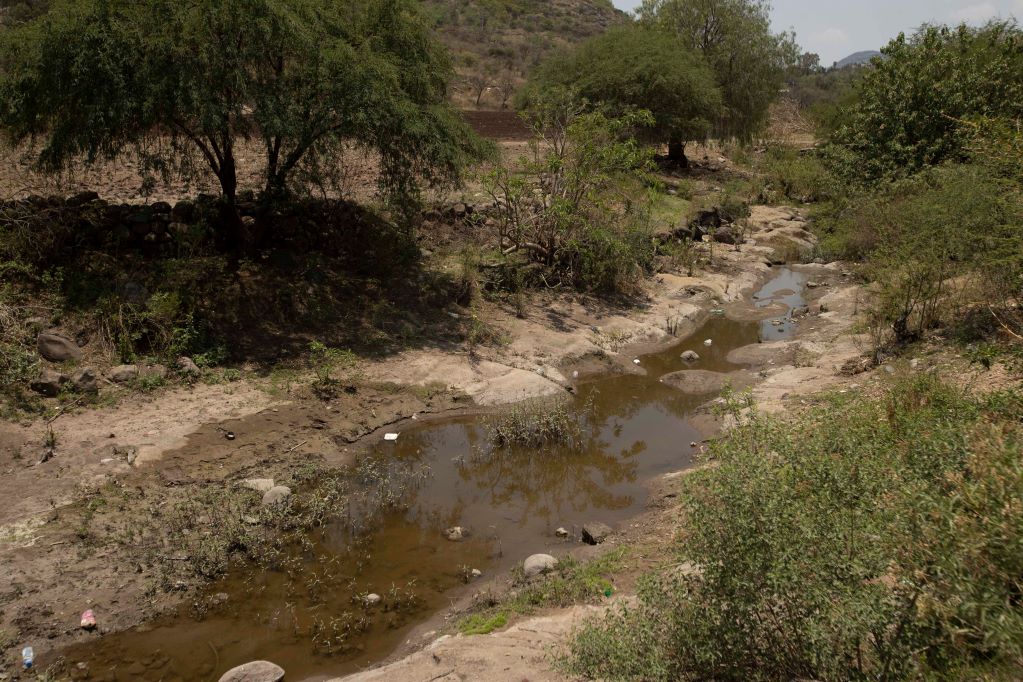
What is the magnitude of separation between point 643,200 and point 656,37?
9399mm

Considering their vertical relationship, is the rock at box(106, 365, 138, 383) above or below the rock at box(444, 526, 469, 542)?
above

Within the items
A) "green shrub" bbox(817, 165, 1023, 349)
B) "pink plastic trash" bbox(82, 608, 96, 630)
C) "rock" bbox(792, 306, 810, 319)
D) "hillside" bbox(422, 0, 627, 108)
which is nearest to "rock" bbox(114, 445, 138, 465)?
"pink plastic trash" bbox(82, 608, 96, 630)

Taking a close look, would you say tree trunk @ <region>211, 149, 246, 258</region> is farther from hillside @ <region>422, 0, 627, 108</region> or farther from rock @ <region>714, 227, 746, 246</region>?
hillside @ <region>422, 0, 627, 108</region>

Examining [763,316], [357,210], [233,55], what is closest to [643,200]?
[763,316]

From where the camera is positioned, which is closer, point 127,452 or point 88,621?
point 88,621

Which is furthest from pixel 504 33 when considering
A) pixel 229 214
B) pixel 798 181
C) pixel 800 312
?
pixel 229 214

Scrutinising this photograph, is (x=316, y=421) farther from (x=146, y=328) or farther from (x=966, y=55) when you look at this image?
(x=966, y=55)

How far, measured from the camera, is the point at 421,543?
6867 millimetres

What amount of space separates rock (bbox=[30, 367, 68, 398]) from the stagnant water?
355 cm

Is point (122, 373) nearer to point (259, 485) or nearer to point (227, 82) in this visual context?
point (259, 485)

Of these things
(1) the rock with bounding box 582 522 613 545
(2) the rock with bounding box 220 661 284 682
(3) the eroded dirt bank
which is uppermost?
(3) the eroded dirt bank

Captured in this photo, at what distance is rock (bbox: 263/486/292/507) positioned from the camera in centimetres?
701

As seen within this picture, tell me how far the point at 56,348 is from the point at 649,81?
18.0 m

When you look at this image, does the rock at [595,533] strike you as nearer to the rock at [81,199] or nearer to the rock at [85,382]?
the rock at [85,382]
